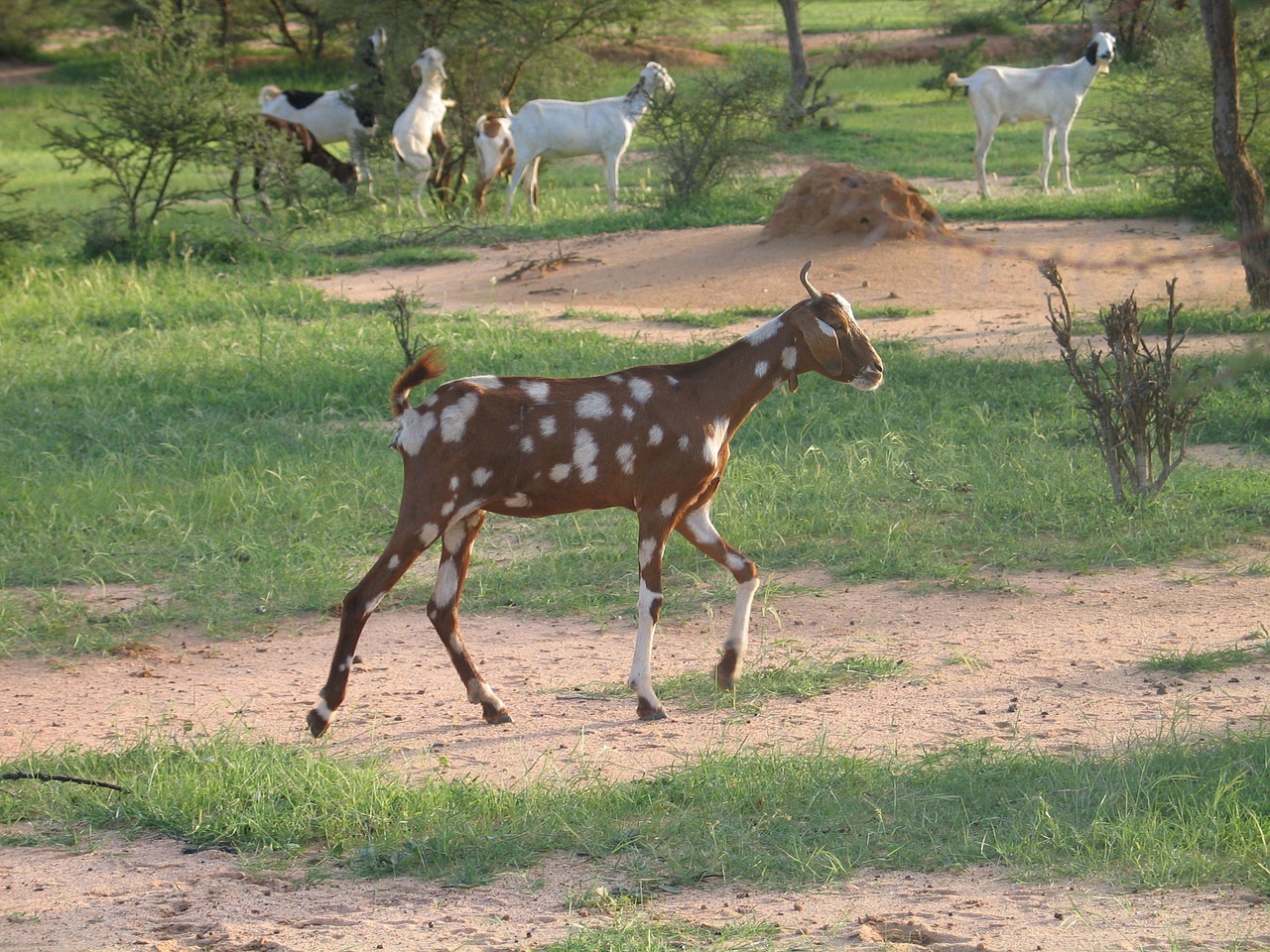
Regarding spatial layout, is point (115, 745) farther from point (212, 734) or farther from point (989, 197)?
point (989, 197)

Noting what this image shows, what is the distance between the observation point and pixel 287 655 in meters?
5.93

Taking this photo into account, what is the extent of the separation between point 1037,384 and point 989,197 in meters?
8.20

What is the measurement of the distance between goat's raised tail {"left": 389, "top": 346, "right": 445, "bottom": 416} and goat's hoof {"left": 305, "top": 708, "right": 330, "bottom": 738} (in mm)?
1060

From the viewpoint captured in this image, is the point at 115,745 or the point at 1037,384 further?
the point at 1037,384

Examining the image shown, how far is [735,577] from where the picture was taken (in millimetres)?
5355

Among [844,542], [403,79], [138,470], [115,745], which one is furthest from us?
[403,79]

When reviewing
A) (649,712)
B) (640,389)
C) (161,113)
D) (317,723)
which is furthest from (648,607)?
(161,113)

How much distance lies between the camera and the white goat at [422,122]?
56.7ft

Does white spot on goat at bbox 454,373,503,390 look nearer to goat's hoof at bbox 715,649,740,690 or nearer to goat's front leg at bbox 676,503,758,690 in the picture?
goat's front leg at bbox 676,503,758,690

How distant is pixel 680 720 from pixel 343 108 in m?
16.3

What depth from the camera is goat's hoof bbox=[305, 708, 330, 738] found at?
16.1 ft

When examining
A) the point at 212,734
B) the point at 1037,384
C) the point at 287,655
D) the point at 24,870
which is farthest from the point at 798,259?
the point at 24,870

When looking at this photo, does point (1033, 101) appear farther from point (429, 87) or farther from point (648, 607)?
point (648, 607)

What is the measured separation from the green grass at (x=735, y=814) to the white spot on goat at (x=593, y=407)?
1283 mm
